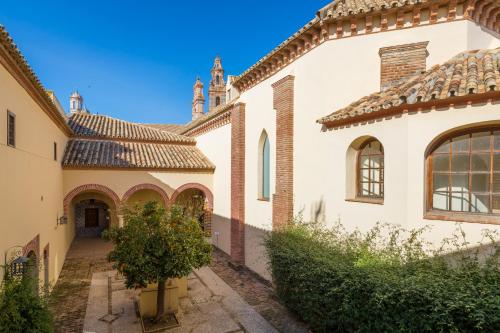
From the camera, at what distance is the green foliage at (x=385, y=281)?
4.43 meters

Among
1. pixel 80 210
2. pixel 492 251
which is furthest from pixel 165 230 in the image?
pixel 80 210

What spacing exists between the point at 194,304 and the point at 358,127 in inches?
296

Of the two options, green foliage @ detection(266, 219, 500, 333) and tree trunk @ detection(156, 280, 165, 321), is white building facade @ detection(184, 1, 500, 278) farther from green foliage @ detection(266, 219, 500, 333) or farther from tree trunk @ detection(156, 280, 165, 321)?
tree trunk @ detection(156, 280, 165, 321)

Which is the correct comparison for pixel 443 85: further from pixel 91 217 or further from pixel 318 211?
pixel 91 217

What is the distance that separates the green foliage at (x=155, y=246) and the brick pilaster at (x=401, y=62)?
23.5 ft

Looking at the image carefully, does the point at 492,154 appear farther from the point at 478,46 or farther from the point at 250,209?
the point at 250,209

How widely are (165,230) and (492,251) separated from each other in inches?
289

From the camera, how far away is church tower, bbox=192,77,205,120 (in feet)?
104

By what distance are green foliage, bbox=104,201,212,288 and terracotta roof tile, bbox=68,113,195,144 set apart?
11306 mm

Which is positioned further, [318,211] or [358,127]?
[318,211]

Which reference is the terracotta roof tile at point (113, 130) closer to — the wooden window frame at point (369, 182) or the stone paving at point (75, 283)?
the stone paving at point (75, 283)

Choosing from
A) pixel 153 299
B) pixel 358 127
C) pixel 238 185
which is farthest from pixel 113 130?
pixel 358 127

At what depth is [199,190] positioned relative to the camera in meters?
18.4

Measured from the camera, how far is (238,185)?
13852 mm
